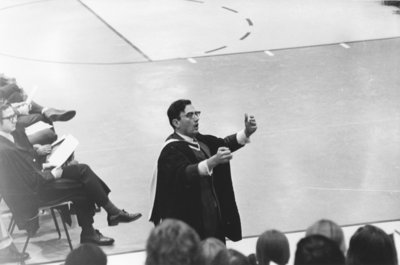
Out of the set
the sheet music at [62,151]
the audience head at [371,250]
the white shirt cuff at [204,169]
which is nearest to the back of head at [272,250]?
the audience head at [371,250]

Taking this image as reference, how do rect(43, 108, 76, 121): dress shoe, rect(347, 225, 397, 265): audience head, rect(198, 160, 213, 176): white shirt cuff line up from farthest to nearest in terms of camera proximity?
rect(43, 108, 76, 121): dress shoe → rect(198, 160, 213, 176): white shirt cuff → rect(347, 225, 397, 265): audience head

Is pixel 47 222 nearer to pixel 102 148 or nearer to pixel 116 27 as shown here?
pixel 102 148

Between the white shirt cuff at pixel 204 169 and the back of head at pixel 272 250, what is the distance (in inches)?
67.6

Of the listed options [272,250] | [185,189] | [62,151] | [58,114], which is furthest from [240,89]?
[272,250]

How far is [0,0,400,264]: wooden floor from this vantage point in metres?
10.8

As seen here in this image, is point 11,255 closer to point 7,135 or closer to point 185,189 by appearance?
point 7,135

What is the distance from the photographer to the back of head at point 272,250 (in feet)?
20.6

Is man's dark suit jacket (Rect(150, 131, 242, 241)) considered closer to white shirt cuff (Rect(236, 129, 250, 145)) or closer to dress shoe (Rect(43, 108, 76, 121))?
white shirt cuff (Rect(236, 129, 250, 145))

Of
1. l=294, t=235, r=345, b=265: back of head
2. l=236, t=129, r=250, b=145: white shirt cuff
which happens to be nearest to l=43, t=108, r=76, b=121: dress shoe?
l=236, t=129, r=250, b=145: white shirt cuff

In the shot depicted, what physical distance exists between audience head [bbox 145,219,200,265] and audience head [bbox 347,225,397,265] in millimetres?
1039

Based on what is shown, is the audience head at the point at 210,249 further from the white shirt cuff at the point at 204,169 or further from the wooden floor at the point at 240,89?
the wooden floor at the point at 240,89

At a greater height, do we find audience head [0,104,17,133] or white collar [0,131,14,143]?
audience head [0,104,17,133]

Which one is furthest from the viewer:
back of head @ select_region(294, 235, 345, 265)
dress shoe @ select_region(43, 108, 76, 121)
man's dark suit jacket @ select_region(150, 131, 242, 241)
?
dress shoe @ select_region(43, 108, 76, 121)

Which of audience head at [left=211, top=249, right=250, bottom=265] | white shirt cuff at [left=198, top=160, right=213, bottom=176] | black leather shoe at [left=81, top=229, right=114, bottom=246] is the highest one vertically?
audience head at [left=211, top=249, right=250, bottom=265]
